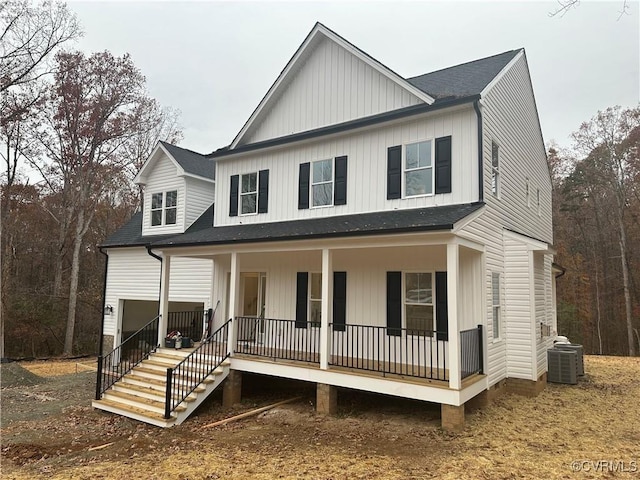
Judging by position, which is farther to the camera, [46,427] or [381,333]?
[381,333]

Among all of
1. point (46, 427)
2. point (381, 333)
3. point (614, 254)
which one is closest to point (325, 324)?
point (381, 333)

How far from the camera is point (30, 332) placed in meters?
22.5

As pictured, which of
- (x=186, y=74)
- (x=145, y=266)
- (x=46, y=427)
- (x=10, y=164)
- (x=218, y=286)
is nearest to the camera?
(x=46, y=427)

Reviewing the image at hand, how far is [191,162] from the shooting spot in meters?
15.4

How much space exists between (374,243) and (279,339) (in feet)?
14.7

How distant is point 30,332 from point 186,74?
17032mm

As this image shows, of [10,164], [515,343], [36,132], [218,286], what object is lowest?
[515,343]

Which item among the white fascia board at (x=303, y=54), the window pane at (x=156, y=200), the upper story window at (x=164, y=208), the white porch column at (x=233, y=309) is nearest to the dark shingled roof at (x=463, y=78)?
the white fascia board at (x=303, y=54)

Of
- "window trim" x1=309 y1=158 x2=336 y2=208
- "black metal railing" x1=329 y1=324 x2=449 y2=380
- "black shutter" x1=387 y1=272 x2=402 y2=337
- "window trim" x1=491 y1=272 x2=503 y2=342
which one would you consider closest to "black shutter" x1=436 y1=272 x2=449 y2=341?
"black metal railing" x1=329 y1=324 x2=449 y2=380

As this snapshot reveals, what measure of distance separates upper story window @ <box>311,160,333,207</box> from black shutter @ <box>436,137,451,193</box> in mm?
2830

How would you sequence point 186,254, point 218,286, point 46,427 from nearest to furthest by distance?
1. point 46,427
2. point 186,254
3. point 218,286

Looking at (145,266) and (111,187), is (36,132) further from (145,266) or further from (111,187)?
(145,266)

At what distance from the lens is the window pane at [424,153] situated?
9.43 meters

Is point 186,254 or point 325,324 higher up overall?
point 186,254
